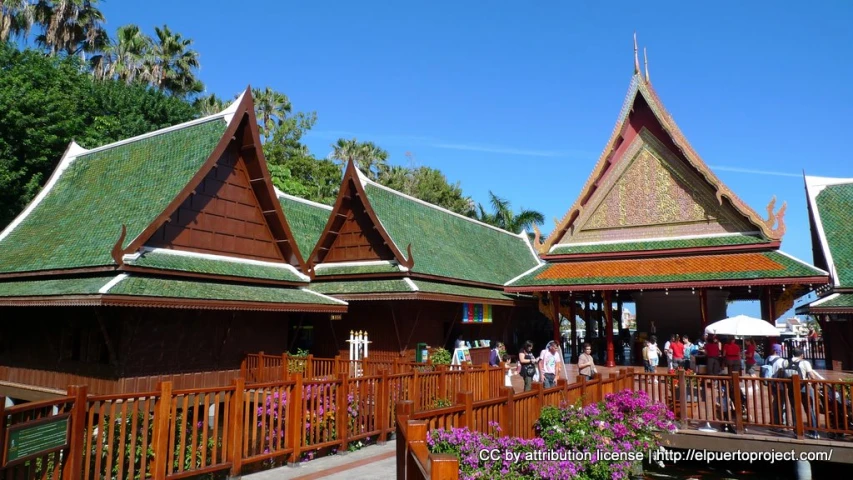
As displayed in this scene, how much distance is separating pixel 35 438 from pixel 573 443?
5746mm

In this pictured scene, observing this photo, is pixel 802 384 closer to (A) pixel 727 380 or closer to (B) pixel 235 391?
(A) pixel 727 380

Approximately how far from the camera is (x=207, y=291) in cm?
1273

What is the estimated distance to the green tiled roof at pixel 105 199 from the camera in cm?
1292

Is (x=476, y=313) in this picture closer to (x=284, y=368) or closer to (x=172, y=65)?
(x=284, y=368)

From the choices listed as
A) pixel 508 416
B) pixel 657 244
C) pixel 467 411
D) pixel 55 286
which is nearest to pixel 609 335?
pixel 657 244

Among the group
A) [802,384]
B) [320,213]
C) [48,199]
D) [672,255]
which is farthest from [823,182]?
[48,199]

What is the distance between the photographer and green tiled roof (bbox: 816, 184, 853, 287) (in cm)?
1668

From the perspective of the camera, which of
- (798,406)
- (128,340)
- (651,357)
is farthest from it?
(651,357)

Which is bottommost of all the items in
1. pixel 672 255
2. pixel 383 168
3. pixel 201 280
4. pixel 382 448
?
pixel 382 448

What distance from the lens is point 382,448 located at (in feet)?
30.0

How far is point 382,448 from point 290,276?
7.85 meters

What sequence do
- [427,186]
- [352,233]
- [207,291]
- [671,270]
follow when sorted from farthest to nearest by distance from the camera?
[427,186] < [352,233] < [671,270] < [207,291]

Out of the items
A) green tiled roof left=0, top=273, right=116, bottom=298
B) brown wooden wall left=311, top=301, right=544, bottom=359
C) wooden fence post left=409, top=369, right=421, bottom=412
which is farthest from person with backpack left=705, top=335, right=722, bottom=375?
green tiled roof left=0, top=273, right=116, bottom=298

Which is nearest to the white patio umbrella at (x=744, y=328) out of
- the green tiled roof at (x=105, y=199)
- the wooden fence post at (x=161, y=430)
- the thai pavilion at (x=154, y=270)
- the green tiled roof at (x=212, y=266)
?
the thai pavilion at (x=154, y=270)
